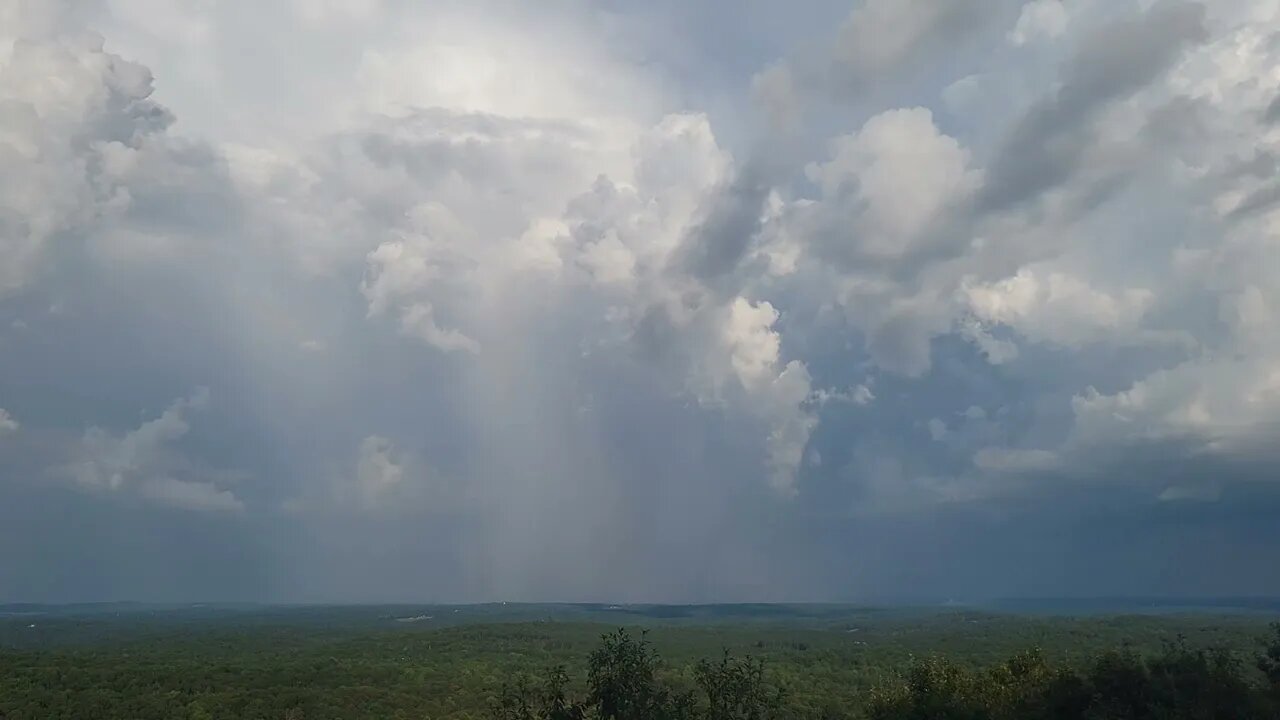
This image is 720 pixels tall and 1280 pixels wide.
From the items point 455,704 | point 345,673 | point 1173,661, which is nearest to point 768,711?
point 1173,661

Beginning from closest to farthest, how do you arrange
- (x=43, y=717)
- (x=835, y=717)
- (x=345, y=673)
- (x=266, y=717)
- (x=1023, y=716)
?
(x=1023, y=716)
(x=835, y=717)
(x=43, y=717)
(x=266, y=717)
(x=345, y=673)

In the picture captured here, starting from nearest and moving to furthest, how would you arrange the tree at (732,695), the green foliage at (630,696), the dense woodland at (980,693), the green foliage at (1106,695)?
the green foliage at (630,696) → the dense woodland at (980,693) → the tree at (732,695) → the green foliage at (1106,695)

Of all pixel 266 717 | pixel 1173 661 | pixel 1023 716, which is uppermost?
pixel 1173 661

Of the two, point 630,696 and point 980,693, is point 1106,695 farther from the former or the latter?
point 630,696

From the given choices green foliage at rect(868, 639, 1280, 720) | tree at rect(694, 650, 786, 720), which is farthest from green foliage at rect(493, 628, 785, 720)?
green foliage at rect(868, 639, 1280, 720)

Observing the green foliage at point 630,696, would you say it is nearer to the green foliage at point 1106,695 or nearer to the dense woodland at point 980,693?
the dense woodland at point 980,693

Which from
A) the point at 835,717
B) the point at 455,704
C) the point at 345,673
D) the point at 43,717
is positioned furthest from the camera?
the point at 345,673

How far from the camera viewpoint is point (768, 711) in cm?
7006

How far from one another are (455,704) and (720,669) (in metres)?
115

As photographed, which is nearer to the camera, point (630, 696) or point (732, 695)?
point (630, 696)

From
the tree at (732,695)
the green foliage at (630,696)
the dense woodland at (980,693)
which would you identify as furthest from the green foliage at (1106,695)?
the green foliage at (630,696)

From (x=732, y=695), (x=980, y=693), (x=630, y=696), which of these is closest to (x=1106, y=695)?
(x=980, y=693)

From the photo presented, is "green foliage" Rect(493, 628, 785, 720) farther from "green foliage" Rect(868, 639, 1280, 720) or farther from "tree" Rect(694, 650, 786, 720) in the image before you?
"green foliage" Rect(868, 639, 1280, 720)

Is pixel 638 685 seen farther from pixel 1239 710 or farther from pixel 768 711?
pixel 1239 710
